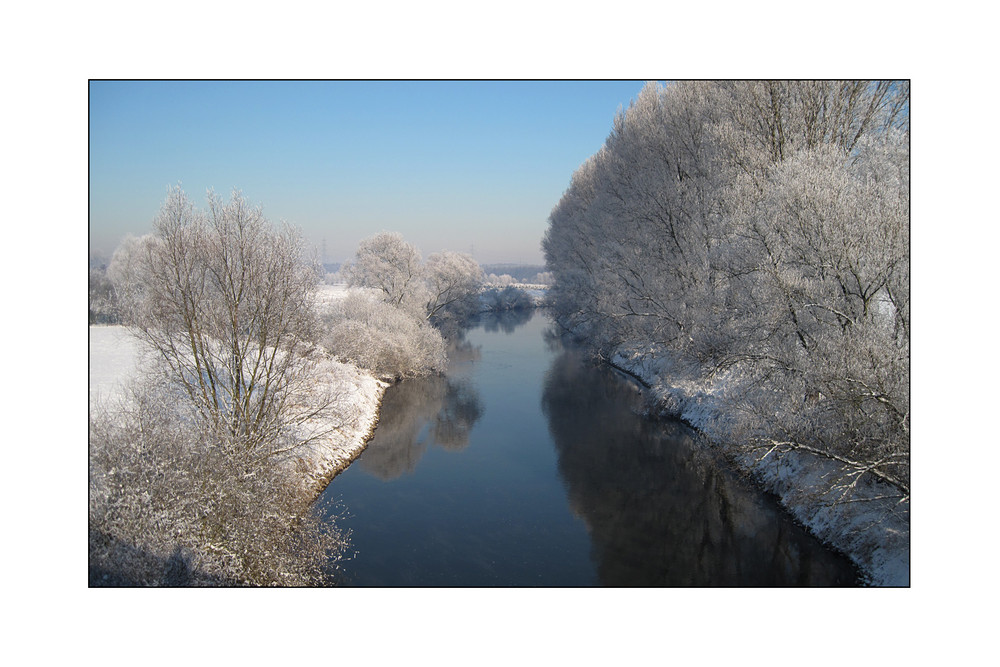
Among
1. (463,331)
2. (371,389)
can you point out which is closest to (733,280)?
(371,389)

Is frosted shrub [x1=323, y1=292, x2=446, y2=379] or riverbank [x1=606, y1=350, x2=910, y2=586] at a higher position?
frosted shrub [x1=323, y1=292, x2=446, y2=379]

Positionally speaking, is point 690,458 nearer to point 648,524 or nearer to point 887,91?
point 648,524

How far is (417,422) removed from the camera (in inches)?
679

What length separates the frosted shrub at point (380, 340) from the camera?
21344 millimetres

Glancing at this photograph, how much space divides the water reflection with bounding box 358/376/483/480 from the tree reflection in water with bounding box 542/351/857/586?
9.63ft

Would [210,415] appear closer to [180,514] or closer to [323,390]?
[180,514]

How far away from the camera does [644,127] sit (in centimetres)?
2034

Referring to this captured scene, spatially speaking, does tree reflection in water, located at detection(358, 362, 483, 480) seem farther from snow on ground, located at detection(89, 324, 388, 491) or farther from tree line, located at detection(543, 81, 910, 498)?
tree line, located at detection(543, 81, 910, 498)

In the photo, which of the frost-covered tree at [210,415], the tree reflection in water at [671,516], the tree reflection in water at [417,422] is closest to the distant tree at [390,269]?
the tree reflection in water at [417,422]

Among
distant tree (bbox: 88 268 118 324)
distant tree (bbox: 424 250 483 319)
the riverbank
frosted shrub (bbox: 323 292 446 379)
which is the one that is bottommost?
the riverbank

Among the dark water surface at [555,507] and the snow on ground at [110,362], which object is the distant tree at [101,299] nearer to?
the snow on ground at [110,362]

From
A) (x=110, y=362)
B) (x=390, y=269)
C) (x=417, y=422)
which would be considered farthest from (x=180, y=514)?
(x=390, y=269)

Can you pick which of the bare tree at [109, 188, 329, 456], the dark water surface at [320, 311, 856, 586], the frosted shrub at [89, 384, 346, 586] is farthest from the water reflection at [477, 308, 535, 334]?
the frosted shrub at [89, 384, 346, 586]

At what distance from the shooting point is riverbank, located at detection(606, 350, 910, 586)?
25.4 ft
